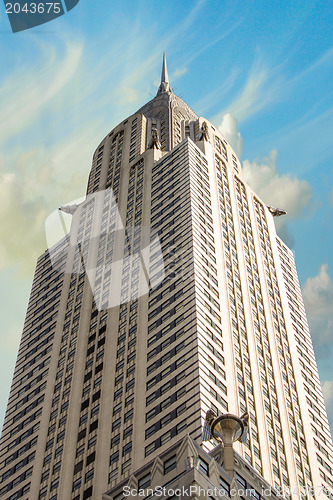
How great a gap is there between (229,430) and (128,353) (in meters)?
35.1

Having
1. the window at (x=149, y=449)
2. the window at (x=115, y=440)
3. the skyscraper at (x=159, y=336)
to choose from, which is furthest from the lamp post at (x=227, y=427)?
the window at (x=115, y=440)

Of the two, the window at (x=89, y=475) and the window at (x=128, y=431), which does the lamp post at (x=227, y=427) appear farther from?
the window at (x=89, y=475)

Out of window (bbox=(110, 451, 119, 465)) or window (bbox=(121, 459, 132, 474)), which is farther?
window (bbox=(110, 451, 119, 465))

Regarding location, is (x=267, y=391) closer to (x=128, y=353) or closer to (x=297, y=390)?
(x=297, y=390)

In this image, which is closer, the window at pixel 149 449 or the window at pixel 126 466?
the window at pixel 149 449

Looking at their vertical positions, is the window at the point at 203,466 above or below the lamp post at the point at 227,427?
below

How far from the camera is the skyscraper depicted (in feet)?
293

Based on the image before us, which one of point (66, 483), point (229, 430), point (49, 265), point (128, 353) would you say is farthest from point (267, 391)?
point (49, 265)

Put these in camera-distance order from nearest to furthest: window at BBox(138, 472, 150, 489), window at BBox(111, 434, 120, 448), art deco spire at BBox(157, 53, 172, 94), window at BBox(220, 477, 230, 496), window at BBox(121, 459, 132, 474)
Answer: window at BBox(220, 477, 230, 496), window at BBox(138, 472, 150, 489), window at BBox(121, 459, 132, 474), window at BBox(111, 434, 120, 448), art deco spire at BBox(157, 53, 172, 94)

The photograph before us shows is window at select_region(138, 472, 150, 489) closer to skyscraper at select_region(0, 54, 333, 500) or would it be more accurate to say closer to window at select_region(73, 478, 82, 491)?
skyscraper at select_region(0, 54, 333, 500)

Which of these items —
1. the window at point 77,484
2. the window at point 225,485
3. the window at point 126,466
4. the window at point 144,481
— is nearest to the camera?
the window at point 225,485

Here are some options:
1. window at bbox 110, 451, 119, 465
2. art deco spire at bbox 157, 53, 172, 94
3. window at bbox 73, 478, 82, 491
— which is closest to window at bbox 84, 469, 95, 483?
window at bbox 73, 478, 82, 491

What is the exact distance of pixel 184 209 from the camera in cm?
11600

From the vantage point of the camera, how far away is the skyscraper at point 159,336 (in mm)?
89438
